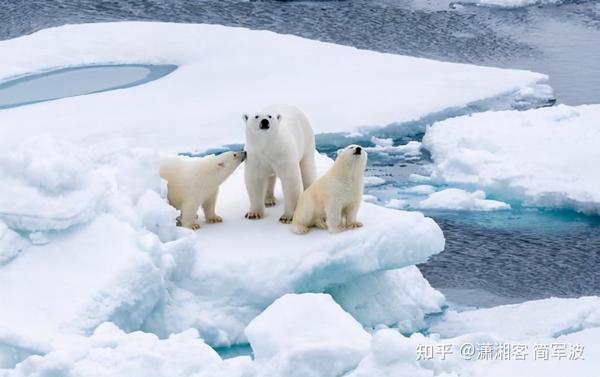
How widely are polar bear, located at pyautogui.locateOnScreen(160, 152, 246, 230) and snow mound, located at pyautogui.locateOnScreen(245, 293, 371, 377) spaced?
1882 mm

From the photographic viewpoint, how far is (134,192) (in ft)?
22.8

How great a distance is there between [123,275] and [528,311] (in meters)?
2.48

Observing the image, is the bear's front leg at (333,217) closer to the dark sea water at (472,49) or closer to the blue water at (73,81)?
the dark sea water at (472,49)

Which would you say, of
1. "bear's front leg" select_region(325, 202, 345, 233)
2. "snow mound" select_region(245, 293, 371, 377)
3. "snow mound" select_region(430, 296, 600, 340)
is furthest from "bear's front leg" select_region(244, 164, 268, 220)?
"snow mound" select_region(245, 293, 371, 377)

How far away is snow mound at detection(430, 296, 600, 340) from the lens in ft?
22.5

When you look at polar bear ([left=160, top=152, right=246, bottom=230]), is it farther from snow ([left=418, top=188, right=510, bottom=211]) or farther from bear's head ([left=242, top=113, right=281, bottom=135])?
snow ([left=418, top=188, right=510, bottom=211])

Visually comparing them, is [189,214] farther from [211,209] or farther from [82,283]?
[82,283]

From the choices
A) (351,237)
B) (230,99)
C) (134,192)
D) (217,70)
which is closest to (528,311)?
(351,237)

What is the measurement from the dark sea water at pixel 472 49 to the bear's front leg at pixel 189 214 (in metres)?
1.73

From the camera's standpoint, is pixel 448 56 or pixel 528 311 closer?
pixel 528 311

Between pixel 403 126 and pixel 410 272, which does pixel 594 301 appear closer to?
pixel 410 272

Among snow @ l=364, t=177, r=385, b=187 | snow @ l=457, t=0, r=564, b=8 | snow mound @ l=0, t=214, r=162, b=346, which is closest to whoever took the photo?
snow mound @ l=0, t=214, r=162, b=346

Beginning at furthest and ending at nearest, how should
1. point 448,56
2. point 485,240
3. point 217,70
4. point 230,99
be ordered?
point 448,56 → point 217,70 → point 230,99 → point 485,240

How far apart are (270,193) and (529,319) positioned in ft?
5.75
